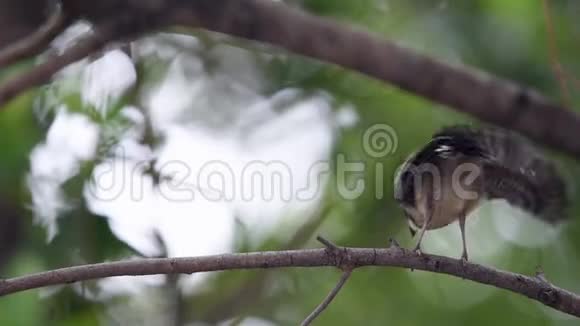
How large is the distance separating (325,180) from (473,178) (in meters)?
1.45

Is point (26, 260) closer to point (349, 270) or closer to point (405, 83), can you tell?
point (349, 270)

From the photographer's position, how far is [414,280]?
3605mm

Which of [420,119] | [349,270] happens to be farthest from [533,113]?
[420,119]

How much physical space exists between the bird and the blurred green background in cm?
78

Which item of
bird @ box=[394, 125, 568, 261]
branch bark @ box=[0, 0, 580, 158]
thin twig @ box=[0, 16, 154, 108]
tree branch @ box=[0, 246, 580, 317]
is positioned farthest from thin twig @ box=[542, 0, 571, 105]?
thin twig @ box=[0, 16, 154, 108]

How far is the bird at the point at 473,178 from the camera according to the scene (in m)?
1.76

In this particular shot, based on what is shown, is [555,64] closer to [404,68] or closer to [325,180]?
[404,68]

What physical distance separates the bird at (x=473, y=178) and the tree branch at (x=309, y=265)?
3.4 inches

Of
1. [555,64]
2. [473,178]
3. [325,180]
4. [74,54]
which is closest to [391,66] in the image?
[74,54]

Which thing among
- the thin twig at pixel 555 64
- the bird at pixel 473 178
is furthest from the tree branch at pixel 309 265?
the thin twig at pixel 555 64

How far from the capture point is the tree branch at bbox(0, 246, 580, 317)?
177 centimetres

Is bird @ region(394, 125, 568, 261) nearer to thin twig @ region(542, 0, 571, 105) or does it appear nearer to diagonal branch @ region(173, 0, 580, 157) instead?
thin twig @ region(542, 0, 571, 105)

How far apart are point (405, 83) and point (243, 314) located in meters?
2.45

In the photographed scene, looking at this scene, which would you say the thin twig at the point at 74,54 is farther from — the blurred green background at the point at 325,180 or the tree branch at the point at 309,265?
the blurred green background at the point at 325,180
